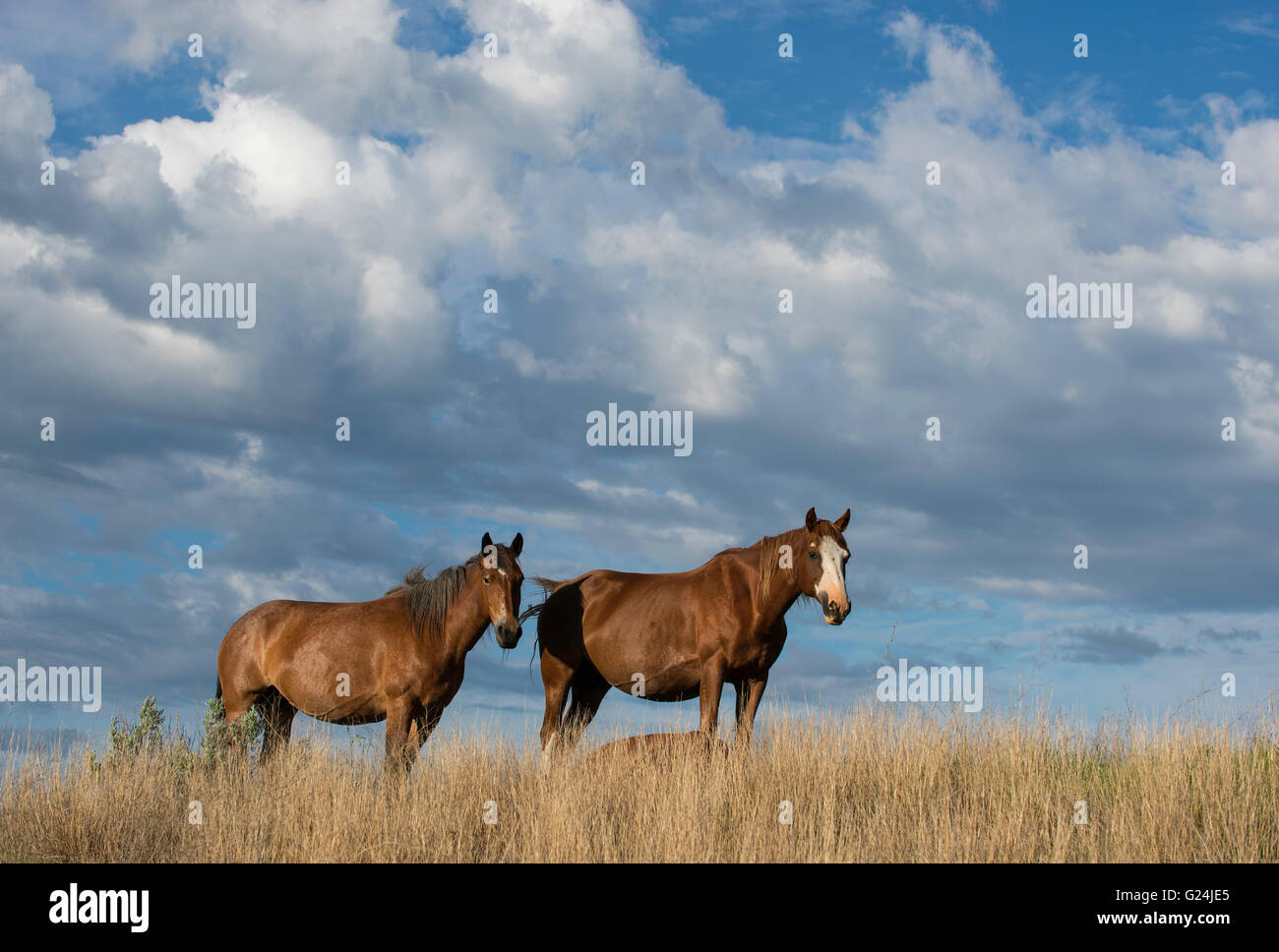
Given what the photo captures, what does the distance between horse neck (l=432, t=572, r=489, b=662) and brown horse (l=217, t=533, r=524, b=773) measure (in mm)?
11

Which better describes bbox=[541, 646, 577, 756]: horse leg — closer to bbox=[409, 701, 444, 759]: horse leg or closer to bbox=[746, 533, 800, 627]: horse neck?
bbox=[409, 701, 444, 759]: horse leg

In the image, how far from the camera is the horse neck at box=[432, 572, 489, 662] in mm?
11727

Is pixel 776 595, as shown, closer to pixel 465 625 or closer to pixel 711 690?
pixel 711 690

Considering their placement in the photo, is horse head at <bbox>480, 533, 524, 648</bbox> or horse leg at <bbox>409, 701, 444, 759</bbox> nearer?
horse head at <bbox>480, 533, 524, 648</bbox>

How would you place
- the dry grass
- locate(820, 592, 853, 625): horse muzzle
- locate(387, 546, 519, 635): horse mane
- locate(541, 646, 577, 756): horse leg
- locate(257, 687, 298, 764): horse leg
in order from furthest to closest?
locate(257, 687, 298, 764): horse leg < locate(541, 646, 577, 756): horse leg < locate(387, 546, 519, 635): horse mane < locate(820, 592, 853, 625): horse muzzle < the dry grass

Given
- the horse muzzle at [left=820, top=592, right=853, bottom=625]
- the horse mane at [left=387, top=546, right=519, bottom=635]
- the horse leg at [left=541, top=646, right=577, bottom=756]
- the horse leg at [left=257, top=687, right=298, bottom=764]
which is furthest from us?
the horse leg at [left=257, top=687, right=298, bottom=764]

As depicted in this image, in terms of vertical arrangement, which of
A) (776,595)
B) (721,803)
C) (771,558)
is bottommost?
(721,803)

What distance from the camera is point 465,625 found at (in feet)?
38.5

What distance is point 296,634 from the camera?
508 inches

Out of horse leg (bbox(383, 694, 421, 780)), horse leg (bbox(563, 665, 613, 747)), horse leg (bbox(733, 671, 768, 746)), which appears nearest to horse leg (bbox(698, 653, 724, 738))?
horse leg (bbox(733, 671, 768, 746))

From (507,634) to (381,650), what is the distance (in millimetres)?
1941

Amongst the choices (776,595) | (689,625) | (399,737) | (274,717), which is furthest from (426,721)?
(776,595)
